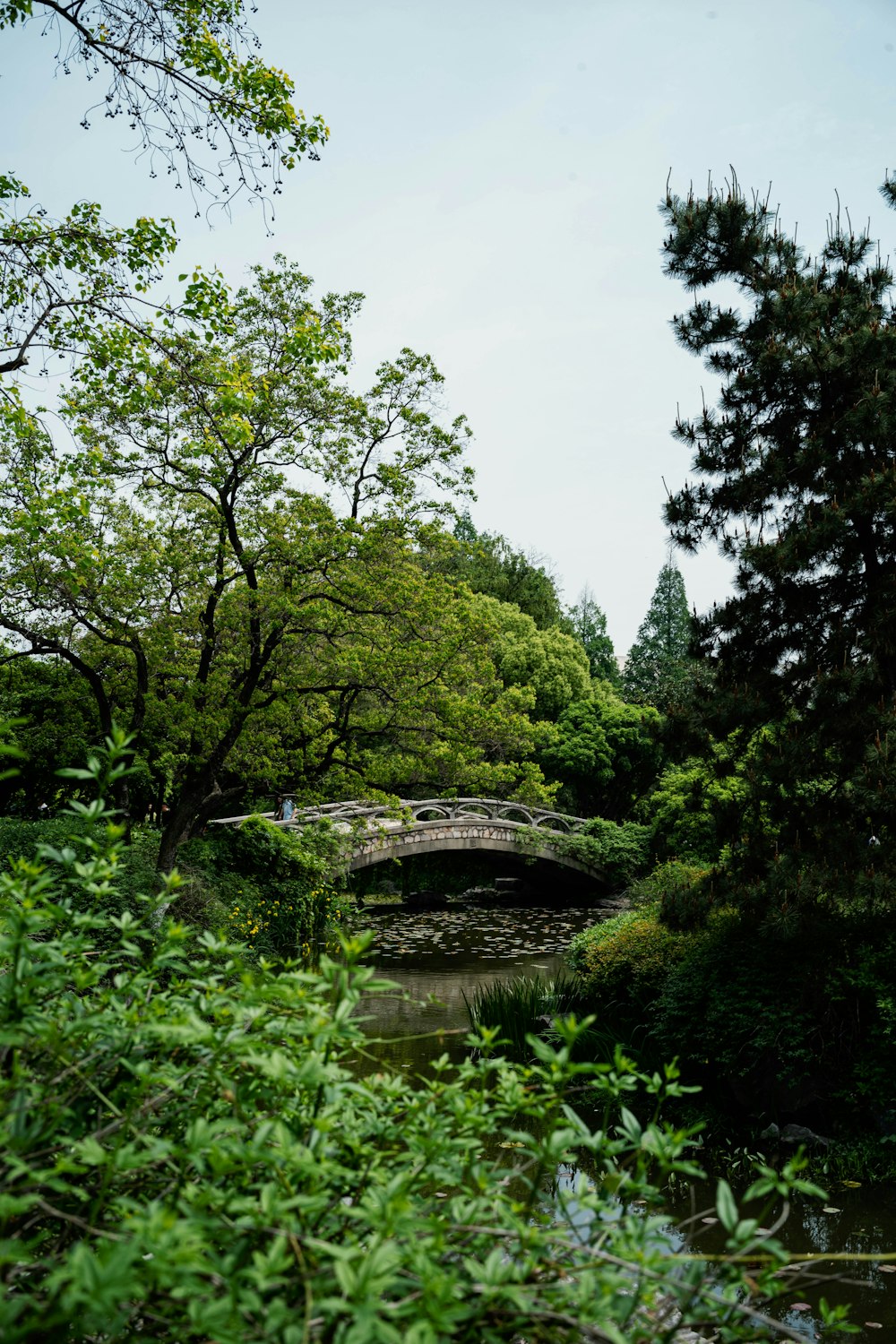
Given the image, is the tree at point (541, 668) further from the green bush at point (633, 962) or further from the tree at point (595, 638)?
the green bush at point (633, 962)

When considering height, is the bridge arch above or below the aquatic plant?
above

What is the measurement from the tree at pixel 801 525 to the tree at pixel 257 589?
13.2 ft

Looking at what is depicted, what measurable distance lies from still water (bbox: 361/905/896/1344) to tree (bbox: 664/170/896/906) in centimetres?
187

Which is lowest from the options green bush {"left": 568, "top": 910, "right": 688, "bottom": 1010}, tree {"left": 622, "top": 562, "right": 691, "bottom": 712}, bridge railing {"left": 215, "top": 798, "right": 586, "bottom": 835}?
green bush {"left": 568, "top": 910, "right": 688, "bottom": 1010}

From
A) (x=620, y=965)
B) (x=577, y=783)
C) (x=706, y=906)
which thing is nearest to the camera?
(x=706, y=906)

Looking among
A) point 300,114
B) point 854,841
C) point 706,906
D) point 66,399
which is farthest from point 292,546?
point 854,841

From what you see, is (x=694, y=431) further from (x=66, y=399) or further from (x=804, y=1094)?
(x=66, y=399)

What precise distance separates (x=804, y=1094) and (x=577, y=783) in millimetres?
20090

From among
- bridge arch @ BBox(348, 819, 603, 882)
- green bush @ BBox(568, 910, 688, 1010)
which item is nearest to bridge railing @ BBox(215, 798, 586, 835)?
bridge arch @ BBox(348, 819, 603, 882)

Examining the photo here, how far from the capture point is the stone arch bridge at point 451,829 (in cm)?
1562

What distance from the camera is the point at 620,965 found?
8.10 meters

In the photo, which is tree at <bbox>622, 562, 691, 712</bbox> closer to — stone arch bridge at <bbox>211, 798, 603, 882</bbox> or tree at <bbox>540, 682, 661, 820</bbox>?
tree at <bbox>540, 682, 661, 820</bbox>

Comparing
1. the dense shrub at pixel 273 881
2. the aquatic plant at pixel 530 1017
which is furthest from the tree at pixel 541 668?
the aquatic plant at pixel 530 1017

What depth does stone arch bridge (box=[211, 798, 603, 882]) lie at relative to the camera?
15.6 metres
